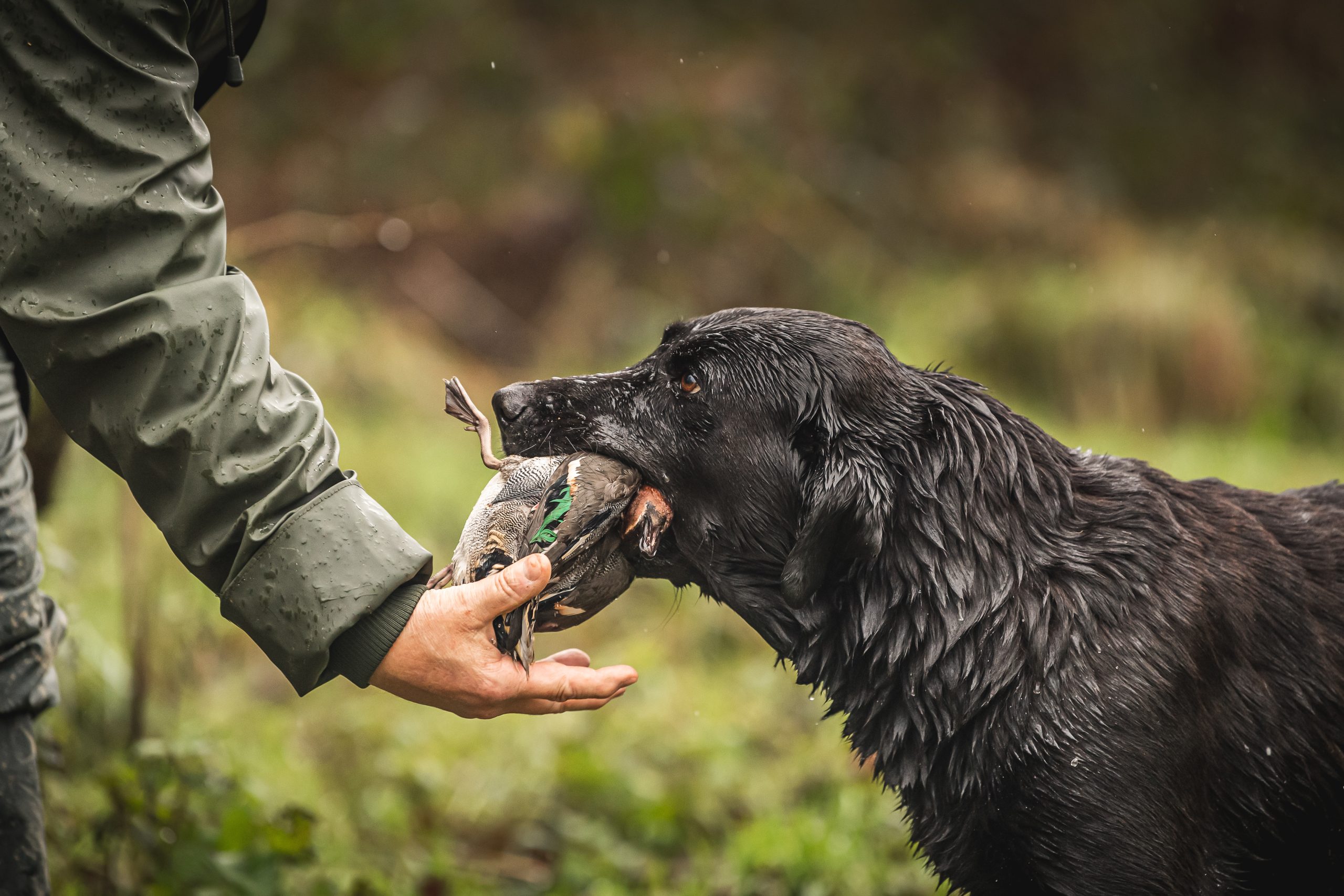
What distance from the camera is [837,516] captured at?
89.8 inches

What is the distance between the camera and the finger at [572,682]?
6.56 ft

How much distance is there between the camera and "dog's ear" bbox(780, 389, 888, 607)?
2.27 meters

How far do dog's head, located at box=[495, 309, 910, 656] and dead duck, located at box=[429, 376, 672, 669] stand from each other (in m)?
0.08

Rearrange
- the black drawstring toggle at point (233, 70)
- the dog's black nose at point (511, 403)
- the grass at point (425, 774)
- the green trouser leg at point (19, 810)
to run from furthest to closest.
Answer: the grass at point (425, 774) → the dog's black nose at point (511, 403) → the black drawstring toggle at point (233, 70) → the green trouser leg at point (19, 810)

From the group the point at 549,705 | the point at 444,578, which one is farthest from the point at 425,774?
the point at 549,705

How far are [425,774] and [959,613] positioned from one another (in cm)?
237

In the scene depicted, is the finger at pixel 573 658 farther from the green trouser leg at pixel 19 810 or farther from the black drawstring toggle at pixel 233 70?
the black drawstring toggle at pixel 233 70

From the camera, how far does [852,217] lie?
1145 centimetres

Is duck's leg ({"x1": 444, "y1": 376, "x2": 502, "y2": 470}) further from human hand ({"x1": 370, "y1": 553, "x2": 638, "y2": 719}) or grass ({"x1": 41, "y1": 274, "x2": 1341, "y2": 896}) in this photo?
grass ({"x1": 41, "y1": 274, "x2": 1341, "y2": 896})

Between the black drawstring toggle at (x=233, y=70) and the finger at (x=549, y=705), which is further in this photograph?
the black drawstring toggle at (x=233, y=70)

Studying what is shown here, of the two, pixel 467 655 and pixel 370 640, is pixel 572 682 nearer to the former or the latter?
pixel 467 655

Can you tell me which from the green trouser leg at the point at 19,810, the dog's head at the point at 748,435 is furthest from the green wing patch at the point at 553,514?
the green trouser leg at the point at 19,810

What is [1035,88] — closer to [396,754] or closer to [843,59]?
[843,59]

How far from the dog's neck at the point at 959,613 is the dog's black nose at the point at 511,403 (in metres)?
0.84
